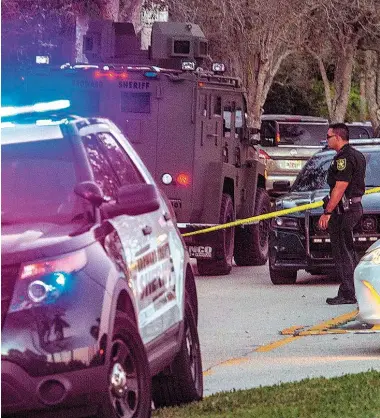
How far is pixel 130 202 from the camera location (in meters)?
7.85

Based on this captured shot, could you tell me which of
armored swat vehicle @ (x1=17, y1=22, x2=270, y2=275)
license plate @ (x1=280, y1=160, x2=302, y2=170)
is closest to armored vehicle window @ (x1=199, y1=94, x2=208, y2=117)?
armored swat vehicle @ (x1=17, y1=22, x2=270, y2=275)

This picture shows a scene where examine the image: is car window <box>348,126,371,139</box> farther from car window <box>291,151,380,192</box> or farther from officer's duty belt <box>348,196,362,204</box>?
officer's duty belt <box>348,196,362,204</box>

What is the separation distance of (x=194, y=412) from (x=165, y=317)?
628 millimetres

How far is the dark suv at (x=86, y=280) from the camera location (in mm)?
6766

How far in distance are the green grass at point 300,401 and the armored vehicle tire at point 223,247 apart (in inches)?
441

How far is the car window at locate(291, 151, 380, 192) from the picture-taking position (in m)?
20.0

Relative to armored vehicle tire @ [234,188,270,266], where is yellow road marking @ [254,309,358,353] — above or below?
above

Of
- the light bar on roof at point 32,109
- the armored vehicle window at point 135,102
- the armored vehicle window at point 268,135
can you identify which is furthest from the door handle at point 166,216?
the armored vehicle window at point 268,135

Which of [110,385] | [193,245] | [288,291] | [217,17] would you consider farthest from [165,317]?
[217,17]

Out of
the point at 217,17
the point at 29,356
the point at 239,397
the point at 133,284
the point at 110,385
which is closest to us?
the point at 29,356

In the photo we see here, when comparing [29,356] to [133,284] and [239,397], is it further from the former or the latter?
[239,397]

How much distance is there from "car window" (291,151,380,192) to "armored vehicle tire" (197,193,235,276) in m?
1.37

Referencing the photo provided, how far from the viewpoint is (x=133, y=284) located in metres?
7.93

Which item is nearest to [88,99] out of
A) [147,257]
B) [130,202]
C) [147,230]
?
[147,230]
